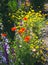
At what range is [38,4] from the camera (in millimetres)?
14852

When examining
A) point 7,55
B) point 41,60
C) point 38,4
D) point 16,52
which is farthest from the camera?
point 38,4

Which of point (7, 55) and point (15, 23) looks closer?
point (7, 55)

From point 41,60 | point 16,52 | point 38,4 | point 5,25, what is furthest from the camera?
point 38,4

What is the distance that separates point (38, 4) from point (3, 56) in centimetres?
958

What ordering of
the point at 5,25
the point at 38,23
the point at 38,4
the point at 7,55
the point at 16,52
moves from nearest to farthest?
1. the point at 7,55
2. the point at 16,52
3. the point at 38,23
4. the point at 5,25
5. the point at 38,4

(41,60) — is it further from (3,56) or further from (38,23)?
(38,23)

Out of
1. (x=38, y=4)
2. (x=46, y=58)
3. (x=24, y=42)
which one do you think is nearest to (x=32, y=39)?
(x=24, y=42)

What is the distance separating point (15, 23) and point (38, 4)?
6387 mm

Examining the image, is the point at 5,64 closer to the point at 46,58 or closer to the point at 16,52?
the point at 16,52

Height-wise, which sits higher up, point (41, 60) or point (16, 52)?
point (16, 52)

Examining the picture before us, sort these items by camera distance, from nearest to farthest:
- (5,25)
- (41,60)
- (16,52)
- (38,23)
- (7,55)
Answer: (7,55), (16,52), (41,60), (38,23), (5,25)

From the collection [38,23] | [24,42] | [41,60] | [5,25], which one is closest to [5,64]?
[24,42]

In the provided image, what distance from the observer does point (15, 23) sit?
28.4 feet

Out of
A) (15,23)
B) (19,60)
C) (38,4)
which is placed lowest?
(38,4)
